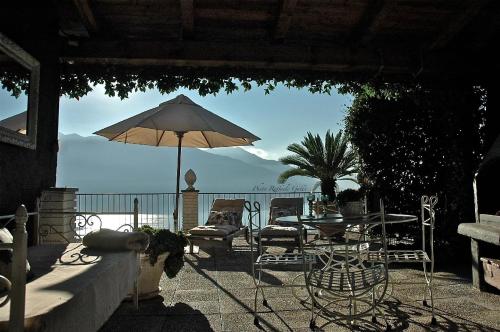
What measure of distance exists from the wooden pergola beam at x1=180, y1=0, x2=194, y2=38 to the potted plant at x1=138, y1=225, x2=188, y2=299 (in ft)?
7.73

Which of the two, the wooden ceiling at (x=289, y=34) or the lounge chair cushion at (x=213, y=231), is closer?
the wooden ceiling at (x=289, y=34)

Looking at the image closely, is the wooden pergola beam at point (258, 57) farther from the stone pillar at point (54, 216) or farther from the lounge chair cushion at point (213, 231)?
the lounge chair cushion at point (213, 231)

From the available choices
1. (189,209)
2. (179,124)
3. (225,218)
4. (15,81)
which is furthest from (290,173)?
(15,81)

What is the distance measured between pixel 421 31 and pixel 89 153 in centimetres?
4743

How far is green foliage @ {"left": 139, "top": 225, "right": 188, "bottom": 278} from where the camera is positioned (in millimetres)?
3666

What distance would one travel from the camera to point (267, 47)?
16.5ft

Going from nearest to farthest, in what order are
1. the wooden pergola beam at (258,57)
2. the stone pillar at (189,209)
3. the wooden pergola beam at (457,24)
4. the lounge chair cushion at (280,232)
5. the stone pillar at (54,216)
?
the stone pillar at (54,216), the wooden pergola beam at (457,24), the wooden pergola beam at (258,57), the lounge chair cushion at (280,232), the stone pillar at (189,209)

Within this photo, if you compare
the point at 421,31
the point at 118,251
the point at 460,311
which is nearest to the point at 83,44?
the point at 118,251

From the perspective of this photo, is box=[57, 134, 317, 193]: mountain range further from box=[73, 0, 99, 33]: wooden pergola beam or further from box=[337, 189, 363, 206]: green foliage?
box=[337, 189, 363, 206]: green foliage

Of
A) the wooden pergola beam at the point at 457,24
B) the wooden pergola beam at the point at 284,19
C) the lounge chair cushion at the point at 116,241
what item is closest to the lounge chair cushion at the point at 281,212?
the wooden pergola beam at the point at 284,19

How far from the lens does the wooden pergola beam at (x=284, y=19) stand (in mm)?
4418

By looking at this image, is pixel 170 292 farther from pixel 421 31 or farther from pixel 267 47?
pixel 421 31

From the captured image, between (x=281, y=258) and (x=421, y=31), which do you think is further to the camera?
(x=421, y=31)

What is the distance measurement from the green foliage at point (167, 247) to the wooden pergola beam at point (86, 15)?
243 centimetres
